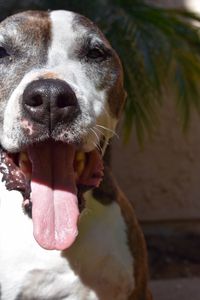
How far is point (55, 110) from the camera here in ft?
9.98

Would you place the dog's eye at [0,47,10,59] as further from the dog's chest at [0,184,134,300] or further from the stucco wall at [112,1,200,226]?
the stucco wall at [112,1,200,226]

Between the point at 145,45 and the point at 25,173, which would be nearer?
the point at 25,173

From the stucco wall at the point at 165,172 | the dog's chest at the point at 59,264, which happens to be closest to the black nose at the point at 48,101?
the dog's chest at the point at 59,264

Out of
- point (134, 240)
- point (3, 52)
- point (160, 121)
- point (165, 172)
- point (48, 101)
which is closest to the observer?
point (48, 101)

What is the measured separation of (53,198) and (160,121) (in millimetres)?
3461

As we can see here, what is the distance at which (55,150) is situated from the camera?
324 cm

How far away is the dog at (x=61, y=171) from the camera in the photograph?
3.10 m

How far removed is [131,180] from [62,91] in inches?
144

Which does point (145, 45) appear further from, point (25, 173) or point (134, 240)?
point (25, 173)

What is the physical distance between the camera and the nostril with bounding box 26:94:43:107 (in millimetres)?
3029

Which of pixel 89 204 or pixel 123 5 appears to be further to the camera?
pixel 123 5

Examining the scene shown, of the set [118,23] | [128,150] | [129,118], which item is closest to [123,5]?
[118,23]

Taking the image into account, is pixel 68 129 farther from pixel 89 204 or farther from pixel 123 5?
pixel 123 5

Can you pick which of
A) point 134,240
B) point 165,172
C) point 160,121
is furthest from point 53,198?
point 165,172
